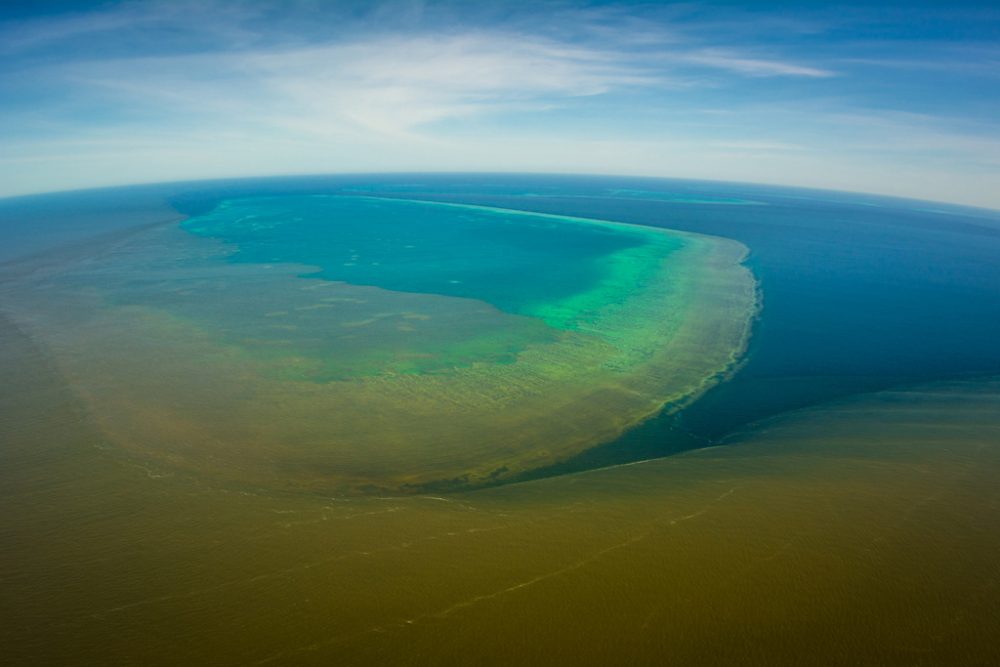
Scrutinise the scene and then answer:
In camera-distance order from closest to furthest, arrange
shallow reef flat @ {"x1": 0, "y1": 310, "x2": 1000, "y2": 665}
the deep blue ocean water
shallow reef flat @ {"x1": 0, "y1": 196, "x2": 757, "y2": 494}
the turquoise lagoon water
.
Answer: shallow reef flat @ {"x1": 0, "y1": 310, "x2": 1000, "y2": 665} < the turquoise lagoon water < shallow reef flat @ {"x1": 0, "y1": 196, "x2": 757, "y2": 494} < the deep blue ocean water

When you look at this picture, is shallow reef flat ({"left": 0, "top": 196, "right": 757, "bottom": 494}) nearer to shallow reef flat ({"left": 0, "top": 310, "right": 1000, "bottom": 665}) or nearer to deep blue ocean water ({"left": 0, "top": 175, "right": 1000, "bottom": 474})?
deep blue ocean water ({"left": 0, "top": 175, "right": 1000, "bottom": 474})

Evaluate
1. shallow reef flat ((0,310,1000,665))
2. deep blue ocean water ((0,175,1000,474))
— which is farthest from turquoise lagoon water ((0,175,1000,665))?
deep blue ocean water ((0,175,1000,474))

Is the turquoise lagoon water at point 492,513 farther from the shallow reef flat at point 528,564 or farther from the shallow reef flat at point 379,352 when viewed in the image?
the shallow reef flat at point 379,352

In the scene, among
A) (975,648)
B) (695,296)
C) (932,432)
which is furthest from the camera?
(695,296)

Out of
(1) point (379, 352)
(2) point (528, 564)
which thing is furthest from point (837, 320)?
(2) point (528, 564)

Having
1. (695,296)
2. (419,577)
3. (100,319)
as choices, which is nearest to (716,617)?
(419,577)

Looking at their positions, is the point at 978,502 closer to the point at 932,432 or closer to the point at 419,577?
the point at 932,432
